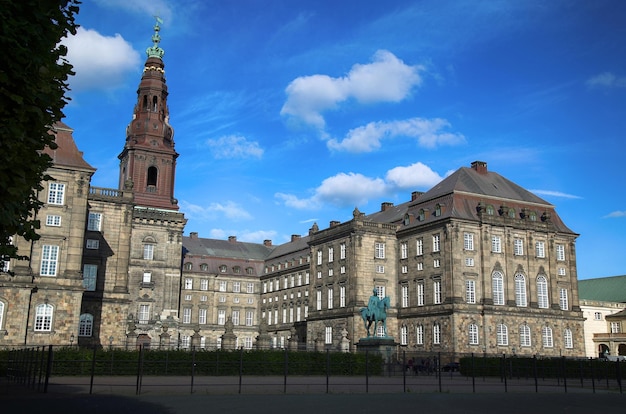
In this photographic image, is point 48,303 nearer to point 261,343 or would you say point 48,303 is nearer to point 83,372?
point 261,343

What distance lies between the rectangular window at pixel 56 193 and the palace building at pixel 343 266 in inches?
6.0

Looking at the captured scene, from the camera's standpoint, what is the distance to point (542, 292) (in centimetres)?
6838

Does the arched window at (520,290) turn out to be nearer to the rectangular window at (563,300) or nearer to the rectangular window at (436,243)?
the rectangular window at (563,300)

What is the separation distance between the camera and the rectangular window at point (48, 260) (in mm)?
51269

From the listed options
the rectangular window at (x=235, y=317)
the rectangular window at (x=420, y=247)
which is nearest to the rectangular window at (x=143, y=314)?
the rectangular window at (x=235, y=317)

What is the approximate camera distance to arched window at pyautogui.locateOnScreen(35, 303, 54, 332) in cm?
4972

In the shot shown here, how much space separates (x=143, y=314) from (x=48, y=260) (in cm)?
2480

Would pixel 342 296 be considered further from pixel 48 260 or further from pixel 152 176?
pixel 48 260

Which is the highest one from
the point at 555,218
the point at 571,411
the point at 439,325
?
the point at 555,218

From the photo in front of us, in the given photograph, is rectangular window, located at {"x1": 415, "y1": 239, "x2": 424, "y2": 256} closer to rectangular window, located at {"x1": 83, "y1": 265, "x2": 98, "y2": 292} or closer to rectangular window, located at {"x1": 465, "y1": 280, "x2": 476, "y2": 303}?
rectangular window, located at {"x1": 465, "y1": 280, "x2": 476, "y2": 303}

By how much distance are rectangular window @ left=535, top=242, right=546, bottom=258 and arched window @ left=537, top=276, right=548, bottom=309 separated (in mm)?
2469

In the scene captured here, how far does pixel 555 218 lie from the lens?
240 feet

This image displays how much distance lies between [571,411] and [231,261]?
82.3 metres

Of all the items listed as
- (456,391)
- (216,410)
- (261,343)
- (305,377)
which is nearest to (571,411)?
(456,391)
